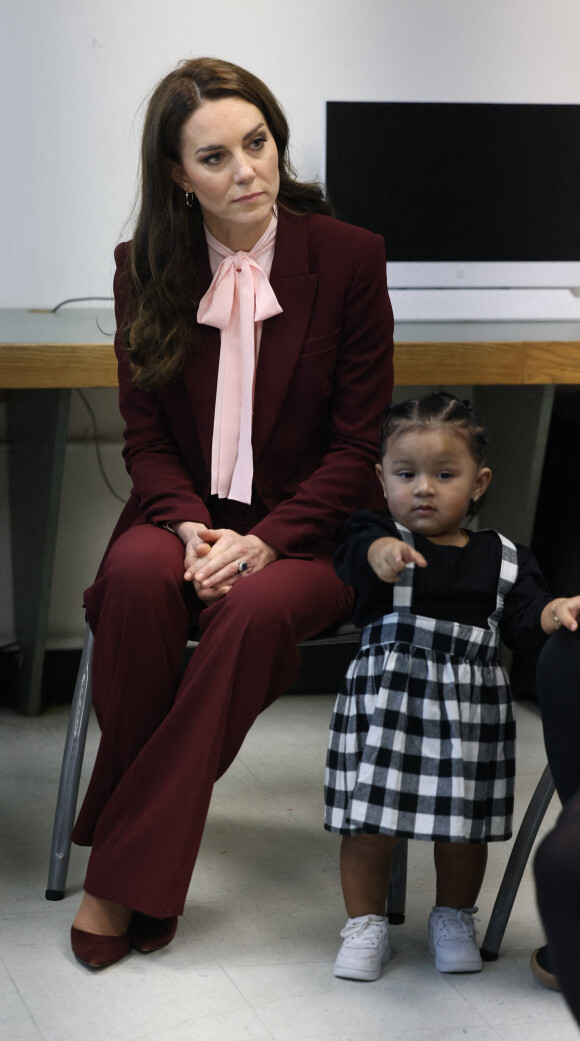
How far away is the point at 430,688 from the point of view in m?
1.50

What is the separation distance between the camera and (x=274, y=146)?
1790mm

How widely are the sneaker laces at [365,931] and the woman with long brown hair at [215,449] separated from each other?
22 centimetres

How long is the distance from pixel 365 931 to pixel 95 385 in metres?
1.07

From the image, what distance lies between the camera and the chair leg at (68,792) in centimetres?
176

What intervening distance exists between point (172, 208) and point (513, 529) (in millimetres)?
1183

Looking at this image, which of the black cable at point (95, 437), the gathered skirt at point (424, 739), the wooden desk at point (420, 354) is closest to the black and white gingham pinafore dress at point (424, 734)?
the gathered skirt at point (424, 739)

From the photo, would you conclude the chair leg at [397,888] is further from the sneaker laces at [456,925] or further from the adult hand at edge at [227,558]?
the adult hand at edge at [227,558]

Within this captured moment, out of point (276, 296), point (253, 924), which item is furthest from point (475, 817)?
point (276, 296)

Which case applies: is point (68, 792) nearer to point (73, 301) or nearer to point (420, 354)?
point (420, 354)

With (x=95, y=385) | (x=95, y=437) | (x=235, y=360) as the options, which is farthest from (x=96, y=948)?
(x=95, y=437)

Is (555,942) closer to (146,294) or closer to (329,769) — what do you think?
(329,769)

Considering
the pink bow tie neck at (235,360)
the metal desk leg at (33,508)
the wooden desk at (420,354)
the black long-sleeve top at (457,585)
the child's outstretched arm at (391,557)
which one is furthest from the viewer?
the metal desk leg at (33,508)

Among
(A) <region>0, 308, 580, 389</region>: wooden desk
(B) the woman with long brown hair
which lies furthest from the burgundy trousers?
(A) <region>0, 308, 580, 389</region>: wooden desk

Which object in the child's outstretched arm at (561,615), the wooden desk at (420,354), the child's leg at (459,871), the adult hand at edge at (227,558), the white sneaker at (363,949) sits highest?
the wooden desk at (420,354)
